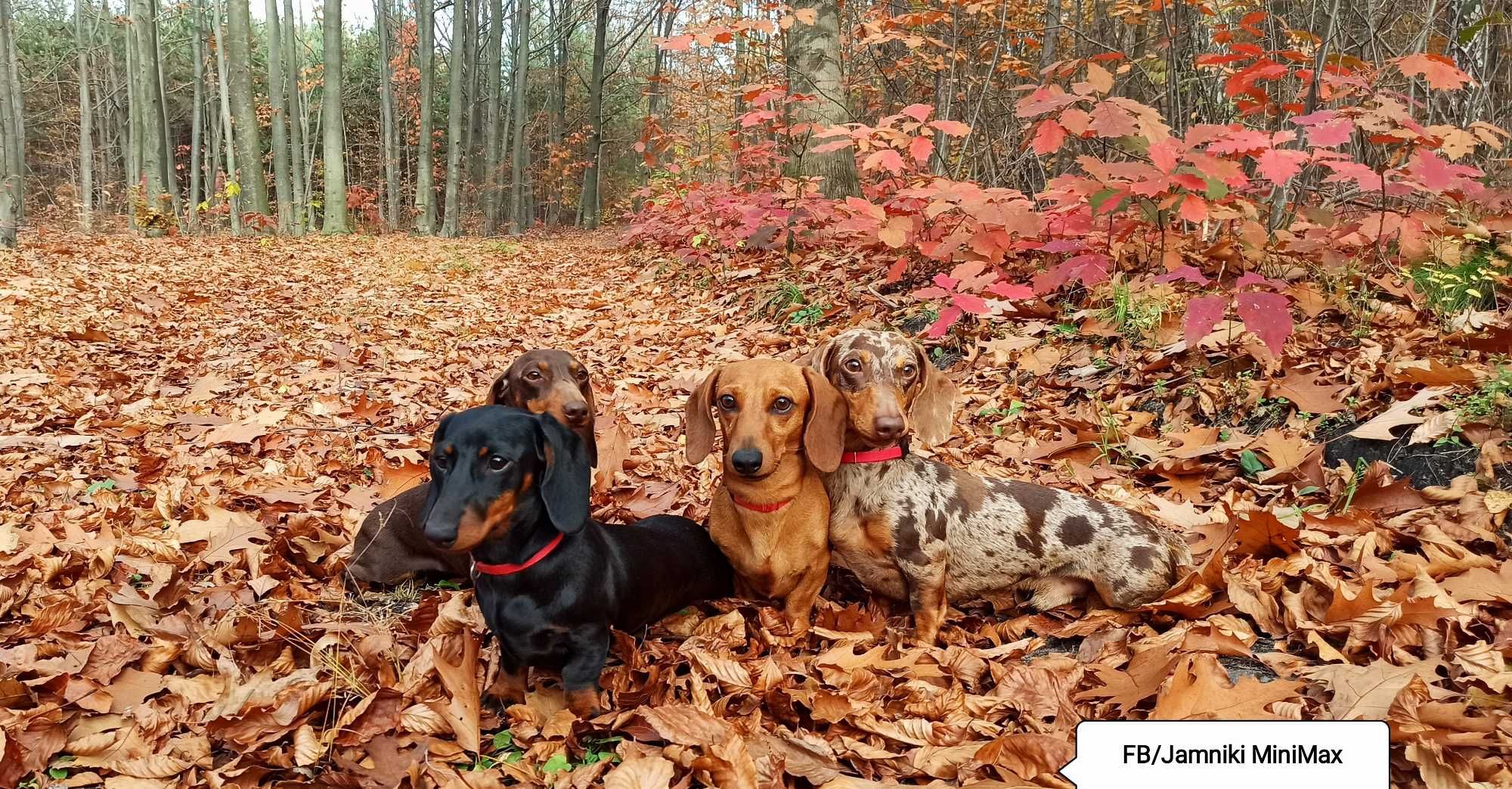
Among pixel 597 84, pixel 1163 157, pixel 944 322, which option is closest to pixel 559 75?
pixel 597 84

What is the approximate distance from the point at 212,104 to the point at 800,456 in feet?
132

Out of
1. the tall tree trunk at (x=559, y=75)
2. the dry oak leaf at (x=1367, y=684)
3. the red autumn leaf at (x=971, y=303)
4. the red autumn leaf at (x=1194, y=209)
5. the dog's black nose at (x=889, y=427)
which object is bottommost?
the dry oak leaf at (x=1367, y=684)

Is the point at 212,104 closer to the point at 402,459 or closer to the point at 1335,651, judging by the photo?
the point at 402,459

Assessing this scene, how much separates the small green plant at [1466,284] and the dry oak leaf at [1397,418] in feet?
4.26

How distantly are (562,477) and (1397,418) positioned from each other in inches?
149

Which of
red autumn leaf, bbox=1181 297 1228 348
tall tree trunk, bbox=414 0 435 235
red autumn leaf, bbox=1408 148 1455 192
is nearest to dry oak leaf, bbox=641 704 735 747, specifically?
red autumn leaf, bbox=1181 297 1228 348

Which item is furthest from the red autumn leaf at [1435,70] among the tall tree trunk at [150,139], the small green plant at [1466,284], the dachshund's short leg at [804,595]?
the tall tree trunk at [150,139]

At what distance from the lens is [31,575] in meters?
3.60

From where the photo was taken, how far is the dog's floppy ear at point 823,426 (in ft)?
10.7

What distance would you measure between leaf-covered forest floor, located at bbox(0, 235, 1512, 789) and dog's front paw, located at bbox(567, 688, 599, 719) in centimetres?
4

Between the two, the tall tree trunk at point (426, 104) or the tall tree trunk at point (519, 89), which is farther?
the tall tree trunk at point (519, 89)

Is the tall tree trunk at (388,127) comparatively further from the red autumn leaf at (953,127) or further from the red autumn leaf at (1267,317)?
the red autumn leaf at (1267,317)

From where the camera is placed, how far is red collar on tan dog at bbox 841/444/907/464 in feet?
11.4

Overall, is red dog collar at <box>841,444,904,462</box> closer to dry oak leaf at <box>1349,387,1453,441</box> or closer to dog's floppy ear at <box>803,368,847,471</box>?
dog's floppy ear at <box>803,368,847,471</box>
